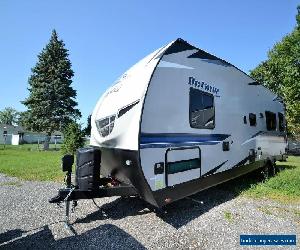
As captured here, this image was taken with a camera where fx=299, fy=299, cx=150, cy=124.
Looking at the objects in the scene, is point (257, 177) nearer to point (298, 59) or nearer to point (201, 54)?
point (201, 54)

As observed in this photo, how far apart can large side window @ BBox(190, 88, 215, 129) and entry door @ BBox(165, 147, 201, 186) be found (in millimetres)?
589

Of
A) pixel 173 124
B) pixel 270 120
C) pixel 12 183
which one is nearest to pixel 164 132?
pixel 173 124

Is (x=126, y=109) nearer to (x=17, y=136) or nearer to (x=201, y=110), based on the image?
(x=201, y=110)

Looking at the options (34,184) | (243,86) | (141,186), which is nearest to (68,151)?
(34,184)

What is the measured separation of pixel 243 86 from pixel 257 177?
4.19 metres

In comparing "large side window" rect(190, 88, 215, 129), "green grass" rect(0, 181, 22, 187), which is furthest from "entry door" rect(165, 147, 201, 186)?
"green grass" rect(0, 181, 22, 187)

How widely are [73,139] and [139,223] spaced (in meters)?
15.5

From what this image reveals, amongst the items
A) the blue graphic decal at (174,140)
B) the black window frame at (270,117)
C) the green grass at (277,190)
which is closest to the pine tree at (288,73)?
the black window frame at (270,117)

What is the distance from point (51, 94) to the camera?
118 feet

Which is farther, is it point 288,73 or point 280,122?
point 288,73

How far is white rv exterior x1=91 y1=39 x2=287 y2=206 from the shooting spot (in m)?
5.17

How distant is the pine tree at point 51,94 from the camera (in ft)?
118

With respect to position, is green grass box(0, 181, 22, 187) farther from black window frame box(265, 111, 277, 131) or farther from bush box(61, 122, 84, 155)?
bush box(61, 122, 84, 155)

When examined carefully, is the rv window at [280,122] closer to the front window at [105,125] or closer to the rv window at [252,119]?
the rv window at [252,119]
